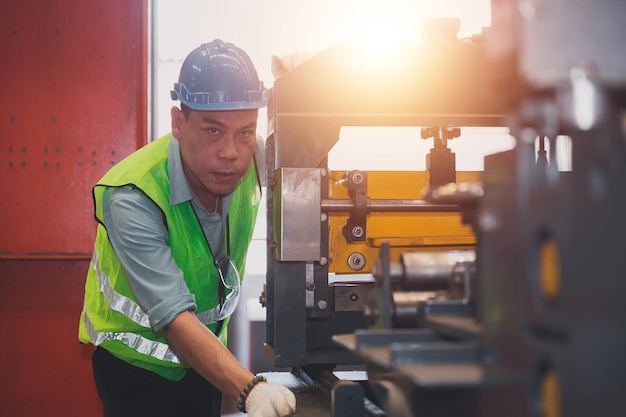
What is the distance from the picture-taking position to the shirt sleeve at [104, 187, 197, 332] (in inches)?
58.7

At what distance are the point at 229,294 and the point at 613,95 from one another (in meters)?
1.48

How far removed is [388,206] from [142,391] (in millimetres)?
896

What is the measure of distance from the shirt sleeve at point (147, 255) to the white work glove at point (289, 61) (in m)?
0.45

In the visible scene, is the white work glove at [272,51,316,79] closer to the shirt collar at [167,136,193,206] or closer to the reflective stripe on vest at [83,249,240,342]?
the shirt collar at [167,136,193,206]

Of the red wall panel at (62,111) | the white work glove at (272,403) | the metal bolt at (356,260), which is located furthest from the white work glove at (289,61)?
the red wall panel at (62,111)

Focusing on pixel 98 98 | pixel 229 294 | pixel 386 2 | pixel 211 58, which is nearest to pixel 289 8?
pixel 386 2

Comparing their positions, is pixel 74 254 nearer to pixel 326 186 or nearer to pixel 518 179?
pixel 326 186

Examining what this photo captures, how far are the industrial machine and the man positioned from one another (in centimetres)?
29

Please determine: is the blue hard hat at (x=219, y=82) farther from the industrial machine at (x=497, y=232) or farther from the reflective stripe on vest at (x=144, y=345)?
the reflective stripe on vest at (x=144, y=345)

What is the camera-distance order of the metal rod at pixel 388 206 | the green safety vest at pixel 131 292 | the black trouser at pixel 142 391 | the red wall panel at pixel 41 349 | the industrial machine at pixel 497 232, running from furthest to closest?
the red wall panel at pixel 41 349
the black trouser at pixel 142 391
the green safety vest at pixel 131 292
the metal rod at pixel 388 206
the industrial machine at pixel 497 232

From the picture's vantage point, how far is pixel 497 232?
59 cm

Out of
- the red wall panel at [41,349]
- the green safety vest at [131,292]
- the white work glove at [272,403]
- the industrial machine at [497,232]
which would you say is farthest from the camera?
the red wall panel at [41,349]

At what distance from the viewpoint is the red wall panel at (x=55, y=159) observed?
9.64 feet

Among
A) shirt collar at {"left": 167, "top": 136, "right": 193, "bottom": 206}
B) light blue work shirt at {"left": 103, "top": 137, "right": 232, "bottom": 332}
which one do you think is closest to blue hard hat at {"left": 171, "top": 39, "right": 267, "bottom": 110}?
shirt collar at {"left": 167, "top": 136, "right": 193, "bottom": 206}
